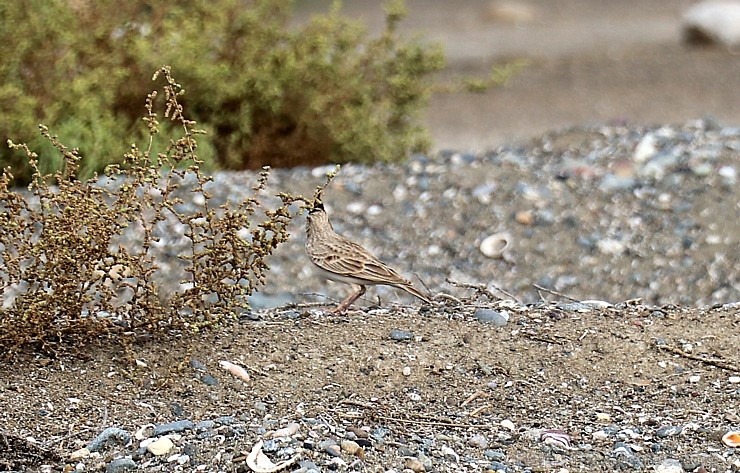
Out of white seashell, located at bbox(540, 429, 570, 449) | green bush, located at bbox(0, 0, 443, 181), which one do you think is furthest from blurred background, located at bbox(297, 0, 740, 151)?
white seashell, located at bbox(540, 429, 570, 449)

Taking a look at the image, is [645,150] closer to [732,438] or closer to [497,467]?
[732,438]

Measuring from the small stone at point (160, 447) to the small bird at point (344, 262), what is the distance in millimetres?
1241

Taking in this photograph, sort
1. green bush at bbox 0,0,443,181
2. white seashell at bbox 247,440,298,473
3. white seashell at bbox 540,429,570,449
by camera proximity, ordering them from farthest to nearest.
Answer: green bush at bbox 0,0,443,181 → white seashell at bbox 540,429,570,449 → white seashell at bbox 247,440,298,473

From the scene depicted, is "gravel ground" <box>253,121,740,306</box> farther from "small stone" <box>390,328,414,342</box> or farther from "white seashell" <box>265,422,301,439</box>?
"white seashell" <box>265,422,301,439</box>

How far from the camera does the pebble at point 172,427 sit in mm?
3635

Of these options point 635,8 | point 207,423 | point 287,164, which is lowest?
point 635,8

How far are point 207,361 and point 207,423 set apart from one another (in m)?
0.50

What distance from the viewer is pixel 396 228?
7.54 metres

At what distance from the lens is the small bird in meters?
4.73

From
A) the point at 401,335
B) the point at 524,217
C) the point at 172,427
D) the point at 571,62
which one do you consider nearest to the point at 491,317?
the point at 401,335

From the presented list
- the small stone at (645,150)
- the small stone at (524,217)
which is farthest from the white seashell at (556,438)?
the small stone at (645,150)

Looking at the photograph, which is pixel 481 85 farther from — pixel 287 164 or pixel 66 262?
pixel 66 262

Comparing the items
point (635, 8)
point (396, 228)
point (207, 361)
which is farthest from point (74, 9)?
point (635, 8)

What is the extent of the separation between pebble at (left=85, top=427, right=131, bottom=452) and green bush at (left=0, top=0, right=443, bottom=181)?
14.0 ft
